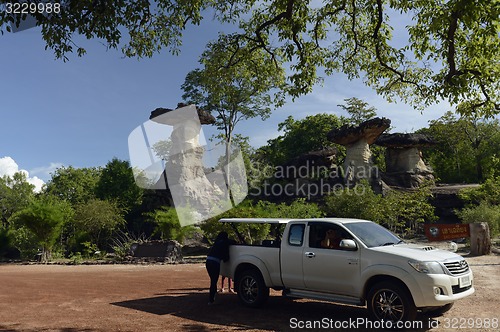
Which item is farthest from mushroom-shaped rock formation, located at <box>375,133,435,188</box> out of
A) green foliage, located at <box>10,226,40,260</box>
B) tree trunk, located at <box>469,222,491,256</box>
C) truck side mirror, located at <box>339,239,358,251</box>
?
truck side mirror, located at <box>339,239,358,251</box>

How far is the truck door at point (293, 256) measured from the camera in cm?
845

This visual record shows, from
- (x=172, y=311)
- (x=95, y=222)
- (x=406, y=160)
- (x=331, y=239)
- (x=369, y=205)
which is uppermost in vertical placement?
(x=406, y=160)

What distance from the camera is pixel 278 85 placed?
15.2 m

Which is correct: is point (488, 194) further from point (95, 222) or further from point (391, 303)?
point (95, 222)

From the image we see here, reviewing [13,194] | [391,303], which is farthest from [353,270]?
[13,194]

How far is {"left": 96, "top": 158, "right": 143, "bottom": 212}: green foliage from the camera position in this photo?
4884 centimetres

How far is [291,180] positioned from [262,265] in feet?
134

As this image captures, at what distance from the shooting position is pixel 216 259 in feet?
31.7

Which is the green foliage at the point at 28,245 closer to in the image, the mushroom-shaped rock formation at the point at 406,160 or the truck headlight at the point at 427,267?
the truck headlight at the point at 427,267

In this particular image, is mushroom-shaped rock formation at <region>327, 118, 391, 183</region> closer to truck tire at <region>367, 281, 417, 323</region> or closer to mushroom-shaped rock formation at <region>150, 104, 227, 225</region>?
mushroom-shaped rock formation at <region>150, 104, 227, 225</region>

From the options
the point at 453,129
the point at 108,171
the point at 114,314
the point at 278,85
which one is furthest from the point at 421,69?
the point at 453,129

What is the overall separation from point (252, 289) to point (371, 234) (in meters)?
2.87

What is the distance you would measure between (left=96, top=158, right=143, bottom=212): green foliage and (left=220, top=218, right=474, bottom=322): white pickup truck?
4140cm

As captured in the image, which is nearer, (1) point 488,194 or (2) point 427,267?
(2) point 427,267
